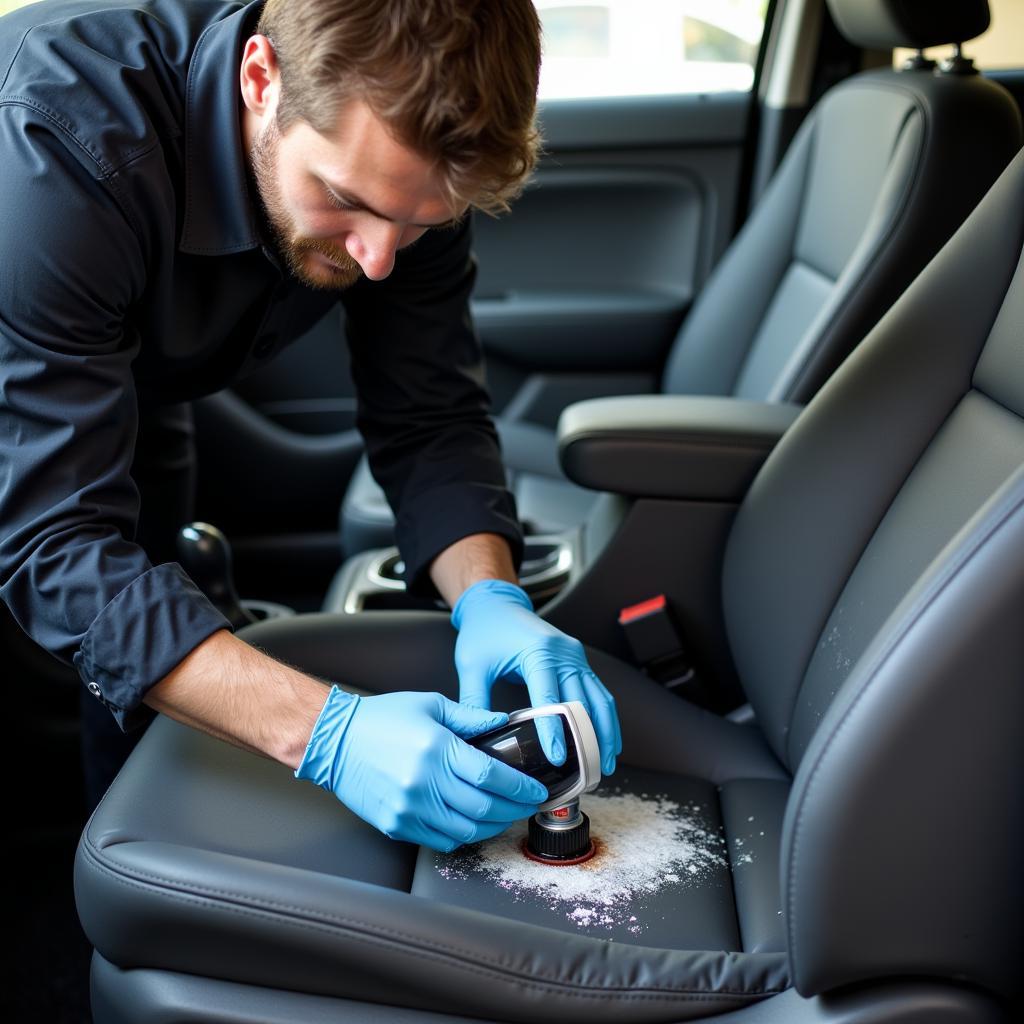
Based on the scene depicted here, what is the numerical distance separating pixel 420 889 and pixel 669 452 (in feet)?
1.97

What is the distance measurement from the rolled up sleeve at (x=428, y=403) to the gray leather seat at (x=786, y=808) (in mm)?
141

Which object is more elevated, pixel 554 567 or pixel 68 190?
pixel 68 190

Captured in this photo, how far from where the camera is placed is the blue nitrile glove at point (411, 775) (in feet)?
3.23

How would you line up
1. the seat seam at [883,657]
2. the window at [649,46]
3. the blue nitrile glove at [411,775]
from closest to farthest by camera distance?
the seat seam at [883,657], the blue nitrile glove at [411,775], the window at [649,46]

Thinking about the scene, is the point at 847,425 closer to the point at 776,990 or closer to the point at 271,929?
the point at 776,990

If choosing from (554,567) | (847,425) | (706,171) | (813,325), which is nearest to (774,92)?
(706,171)

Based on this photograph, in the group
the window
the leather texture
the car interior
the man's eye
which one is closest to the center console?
the car interior

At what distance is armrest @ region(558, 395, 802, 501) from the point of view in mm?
1395

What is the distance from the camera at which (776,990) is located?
919 mm

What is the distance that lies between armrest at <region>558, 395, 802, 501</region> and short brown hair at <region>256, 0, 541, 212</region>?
1.64ft

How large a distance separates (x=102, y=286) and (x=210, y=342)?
0.24m

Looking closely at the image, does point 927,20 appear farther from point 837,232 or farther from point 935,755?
point 935,755

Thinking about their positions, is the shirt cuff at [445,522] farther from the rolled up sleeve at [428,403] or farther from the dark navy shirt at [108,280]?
the dark navy shirt at [108,280]

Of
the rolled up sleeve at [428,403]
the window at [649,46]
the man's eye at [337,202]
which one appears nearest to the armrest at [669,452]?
the rolled up sleeve at [428,403]
